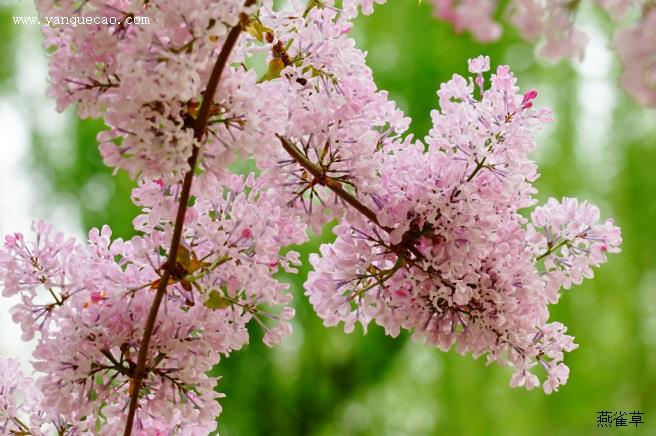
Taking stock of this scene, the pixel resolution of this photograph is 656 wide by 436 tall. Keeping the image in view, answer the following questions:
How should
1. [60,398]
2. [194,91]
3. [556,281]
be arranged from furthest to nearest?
[556,281], [60,398], [194,91]

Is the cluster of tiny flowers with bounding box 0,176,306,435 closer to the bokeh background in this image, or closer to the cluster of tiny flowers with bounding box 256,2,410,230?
the cluster of tiny flowers with bounding box 256,2,410,230

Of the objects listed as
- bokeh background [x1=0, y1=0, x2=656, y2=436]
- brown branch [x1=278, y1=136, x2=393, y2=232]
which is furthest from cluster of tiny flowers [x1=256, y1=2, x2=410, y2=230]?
bokeh background [x1=0, y1=0, x2=656, y2=436]

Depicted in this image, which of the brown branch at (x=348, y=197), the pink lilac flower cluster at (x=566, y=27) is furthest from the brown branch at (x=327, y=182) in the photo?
the pink lilac flower cluster at (x=566, y=27)

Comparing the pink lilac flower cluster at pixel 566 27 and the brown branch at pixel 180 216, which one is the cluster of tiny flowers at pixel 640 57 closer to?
the pink lilac flower cluster at pixel 566 27

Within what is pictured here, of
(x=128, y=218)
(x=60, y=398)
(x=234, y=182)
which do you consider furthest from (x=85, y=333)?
(x=128, y=218)

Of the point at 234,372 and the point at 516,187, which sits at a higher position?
the point at 234,372

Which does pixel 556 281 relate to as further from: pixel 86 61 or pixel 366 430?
pixel 366 430

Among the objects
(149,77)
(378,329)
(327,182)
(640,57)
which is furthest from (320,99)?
(378,329)
